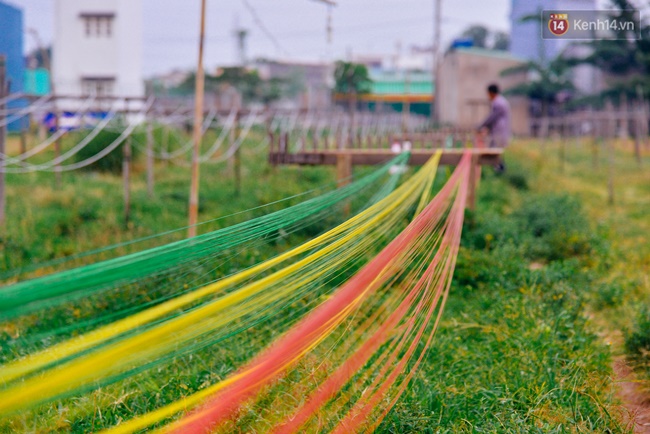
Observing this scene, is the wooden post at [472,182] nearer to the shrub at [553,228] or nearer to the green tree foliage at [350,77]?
the shrub at [553,228]

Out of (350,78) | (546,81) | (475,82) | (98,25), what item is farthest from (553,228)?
(475,82)

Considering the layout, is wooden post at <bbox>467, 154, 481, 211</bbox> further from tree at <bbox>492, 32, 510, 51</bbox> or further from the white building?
tree at <bbox>492, 32, 510, 51</bbox>

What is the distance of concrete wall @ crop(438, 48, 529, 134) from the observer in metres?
31.1

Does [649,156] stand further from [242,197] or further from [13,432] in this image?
[13,432]

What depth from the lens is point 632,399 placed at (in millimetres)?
4793

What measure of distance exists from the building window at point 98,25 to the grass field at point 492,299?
1259 centimetres

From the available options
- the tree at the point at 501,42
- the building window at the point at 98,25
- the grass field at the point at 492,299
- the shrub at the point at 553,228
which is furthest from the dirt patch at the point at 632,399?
the tree at the point at 501,42

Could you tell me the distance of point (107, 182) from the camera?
1408 cm

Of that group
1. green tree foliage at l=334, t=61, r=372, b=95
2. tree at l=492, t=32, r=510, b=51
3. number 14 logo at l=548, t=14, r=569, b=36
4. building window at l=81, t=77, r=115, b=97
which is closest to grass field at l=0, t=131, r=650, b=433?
number 14 logo at l=548, t=14, r=569, b=36

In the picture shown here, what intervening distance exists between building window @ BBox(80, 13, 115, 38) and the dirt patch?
23.6 metres

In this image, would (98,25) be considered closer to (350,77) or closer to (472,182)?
(350,77)

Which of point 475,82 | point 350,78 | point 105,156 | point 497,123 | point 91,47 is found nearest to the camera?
point 497,123

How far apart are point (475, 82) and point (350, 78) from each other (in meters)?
5.48

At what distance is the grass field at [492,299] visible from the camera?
3.98 m
